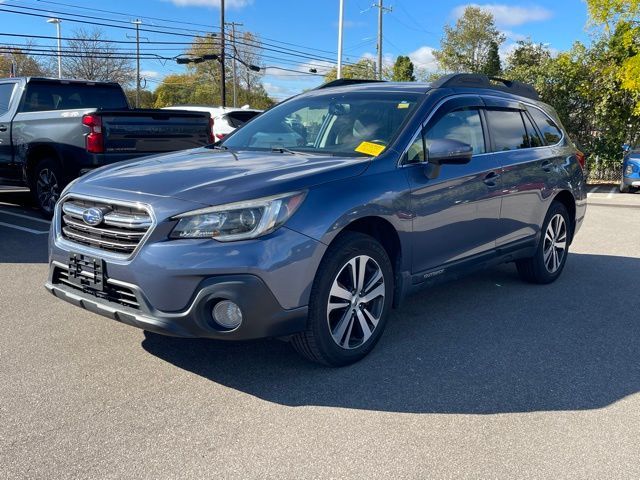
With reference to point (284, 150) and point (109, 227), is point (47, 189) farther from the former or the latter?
point (109, 227)

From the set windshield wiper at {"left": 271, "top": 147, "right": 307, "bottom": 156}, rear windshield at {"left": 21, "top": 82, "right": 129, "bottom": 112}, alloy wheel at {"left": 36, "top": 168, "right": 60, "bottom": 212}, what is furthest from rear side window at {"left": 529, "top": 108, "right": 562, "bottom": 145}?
alloy wheel at {"left": 36, "top": 168, "right": 60, "bottom": 212}

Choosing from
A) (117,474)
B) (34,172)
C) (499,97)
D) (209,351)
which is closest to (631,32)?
(499,97)

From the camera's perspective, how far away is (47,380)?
3498mm

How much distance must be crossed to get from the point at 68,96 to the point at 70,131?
1757 mm

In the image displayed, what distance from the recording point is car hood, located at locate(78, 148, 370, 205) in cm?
332

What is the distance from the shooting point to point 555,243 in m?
6.00

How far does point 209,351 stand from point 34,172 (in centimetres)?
597

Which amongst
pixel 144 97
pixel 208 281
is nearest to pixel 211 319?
pixel 208 281

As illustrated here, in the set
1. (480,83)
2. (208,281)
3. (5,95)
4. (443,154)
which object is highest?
(5,95)

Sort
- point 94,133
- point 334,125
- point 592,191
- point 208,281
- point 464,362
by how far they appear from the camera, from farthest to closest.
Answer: point 592,191 < point 94,133 < point 334,125 < point 464,362 < point 208,281

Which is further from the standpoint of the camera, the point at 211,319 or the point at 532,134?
the point at 532,134

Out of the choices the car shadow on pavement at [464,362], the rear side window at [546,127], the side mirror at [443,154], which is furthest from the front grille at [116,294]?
the rear side window at [546,127]

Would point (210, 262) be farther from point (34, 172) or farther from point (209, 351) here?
point (34, 172)

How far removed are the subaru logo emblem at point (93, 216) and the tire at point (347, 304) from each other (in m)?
1.28
